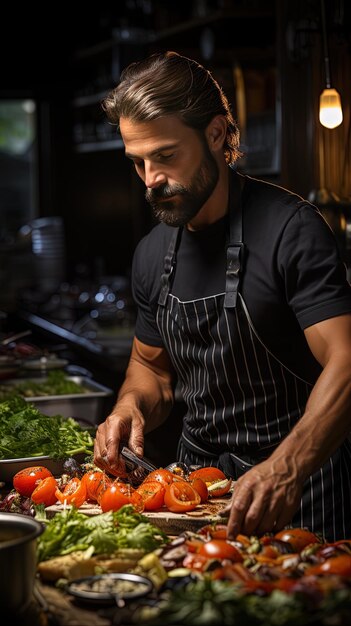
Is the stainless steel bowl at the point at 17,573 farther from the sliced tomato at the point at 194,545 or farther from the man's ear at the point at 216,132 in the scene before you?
the man's ear at the point at 216,132

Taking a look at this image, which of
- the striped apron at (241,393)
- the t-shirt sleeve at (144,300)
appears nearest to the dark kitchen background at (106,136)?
the t-shirt sleeve at (144,300)

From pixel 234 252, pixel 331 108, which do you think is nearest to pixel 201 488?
pixel 234 252

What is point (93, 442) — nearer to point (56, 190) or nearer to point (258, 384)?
point (258, 384)

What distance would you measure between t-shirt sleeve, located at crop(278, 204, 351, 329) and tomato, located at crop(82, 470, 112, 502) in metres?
0.69

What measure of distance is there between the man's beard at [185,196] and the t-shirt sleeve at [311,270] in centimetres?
28

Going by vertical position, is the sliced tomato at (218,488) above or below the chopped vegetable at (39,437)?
below

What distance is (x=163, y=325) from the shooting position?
11.2 ft

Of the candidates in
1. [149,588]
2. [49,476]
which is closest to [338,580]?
[149,588]

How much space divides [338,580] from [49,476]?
1.15 meters

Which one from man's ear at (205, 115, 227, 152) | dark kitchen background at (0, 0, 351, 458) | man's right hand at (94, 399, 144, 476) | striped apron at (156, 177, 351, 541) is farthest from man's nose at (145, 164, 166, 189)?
dark kitchen background at (0, 0, 351, 458)

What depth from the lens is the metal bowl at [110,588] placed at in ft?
6.61

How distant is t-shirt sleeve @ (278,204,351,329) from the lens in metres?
2.84

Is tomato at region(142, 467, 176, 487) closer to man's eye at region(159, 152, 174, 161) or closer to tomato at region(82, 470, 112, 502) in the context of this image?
tomato at region(82, 470, 112, 502)

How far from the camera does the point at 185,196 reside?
3.09 m
